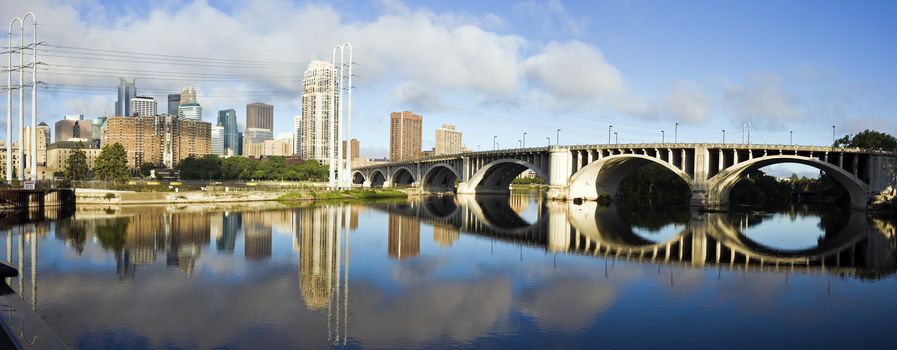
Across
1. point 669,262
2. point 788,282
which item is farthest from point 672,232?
point 788,282

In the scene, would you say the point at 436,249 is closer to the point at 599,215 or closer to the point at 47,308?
→ the point at 47,308

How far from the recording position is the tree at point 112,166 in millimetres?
81125

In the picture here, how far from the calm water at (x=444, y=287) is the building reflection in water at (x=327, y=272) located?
10 cm

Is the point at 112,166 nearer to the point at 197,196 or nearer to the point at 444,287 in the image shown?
the point at 197,196

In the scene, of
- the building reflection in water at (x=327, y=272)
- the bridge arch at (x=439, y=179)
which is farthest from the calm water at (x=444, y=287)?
the bridge arch at (x=439, y=179)

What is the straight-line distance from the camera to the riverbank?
63.2m

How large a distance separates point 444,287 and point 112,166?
74.3 meters

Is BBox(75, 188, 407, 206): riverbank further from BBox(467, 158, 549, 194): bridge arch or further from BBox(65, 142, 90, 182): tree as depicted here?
BBox(65, 142, 90, 182): tree

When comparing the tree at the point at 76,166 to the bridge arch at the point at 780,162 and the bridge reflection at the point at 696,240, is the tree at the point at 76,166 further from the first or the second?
the bridge arch at the point at 780,162

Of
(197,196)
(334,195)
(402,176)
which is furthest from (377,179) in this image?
(197,196)

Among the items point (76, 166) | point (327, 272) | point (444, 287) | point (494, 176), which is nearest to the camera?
point (444, 287)

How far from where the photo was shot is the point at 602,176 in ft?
299

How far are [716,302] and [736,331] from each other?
12.4ft

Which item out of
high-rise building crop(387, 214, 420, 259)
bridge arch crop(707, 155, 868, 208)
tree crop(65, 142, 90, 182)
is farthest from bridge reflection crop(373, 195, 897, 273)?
tree crop(65, 142, 90, 182)
